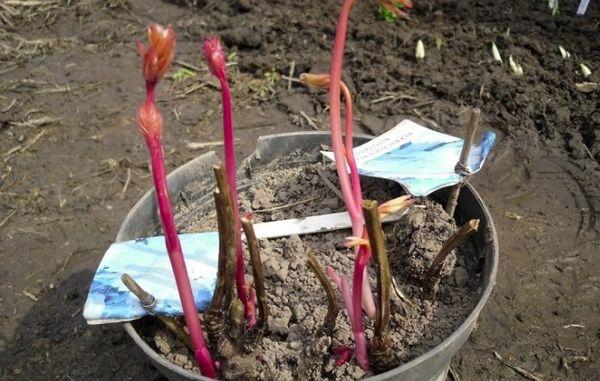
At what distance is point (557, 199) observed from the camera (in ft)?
7.93

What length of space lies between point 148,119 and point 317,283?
0.73 metres

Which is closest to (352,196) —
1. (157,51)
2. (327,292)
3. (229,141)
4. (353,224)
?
(353,224)

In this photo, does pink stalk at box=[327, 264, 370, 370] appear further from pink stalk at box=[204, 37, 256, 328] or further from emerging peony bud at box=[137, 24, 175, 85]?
emerging peony bud at box=[137, 24, 175, 85]

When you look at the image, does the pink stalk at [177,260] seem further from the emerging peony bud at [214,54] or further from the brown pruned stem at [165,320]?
the emerging peony bud at [214,54]

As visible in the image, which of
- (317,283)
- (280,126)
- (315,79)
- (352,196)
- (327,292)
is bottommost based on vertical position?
(280,126)

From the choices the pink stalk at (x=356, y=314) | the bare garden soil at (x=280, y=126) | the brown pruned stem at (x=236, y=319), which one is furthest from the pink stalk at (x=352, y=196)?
the brown pruned stem at (x=236, y=319)

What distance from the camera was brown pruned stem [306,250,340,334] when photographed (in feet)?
3.94

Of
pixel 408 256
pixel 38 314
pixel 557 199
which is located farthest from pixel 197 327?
pixel 557 199

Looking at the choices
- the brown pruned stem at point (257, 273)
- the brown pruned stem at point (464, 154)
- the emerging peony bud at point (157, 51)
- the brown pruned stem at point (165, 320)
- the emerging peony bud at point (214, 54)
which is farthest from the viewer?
the brown pruned stem at point (464, 154)

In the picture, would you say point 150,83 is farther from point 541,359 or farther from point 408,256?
point 541,359

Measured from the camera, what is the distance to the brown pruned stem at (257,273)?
3.89ft

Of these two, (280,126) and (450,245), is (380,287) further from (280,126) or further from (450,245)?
(280,126)

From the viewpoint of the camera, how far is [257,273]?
4.30ft

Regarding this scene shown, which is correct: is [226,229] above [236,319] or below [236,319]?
above
